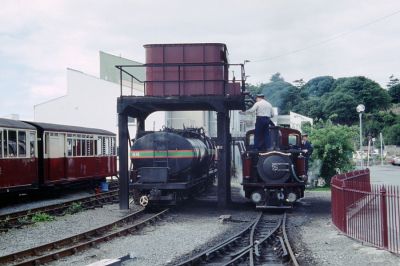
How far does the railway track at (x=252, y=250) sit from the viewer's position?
9.08 metres

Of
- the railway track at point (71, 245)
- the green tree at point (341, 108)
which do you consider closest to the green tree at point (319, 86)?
the green tree at point (341, 108)

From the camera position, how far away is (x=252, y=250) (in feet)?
32.3

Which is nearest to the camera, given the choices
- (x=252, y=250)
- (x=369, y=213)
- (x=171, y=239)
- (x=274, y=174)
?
(x=252, y=250)

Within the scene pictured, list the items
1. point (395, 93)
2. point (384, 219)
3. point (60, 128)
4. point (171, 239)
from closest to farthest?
point (384, 219), point (171, 239), point (60, 128), point (395, 93)

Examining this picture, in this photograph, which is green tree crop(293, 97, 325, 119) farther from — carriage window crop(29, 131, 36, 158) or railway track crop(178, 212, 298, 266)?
railway track crop(178, 212, 298, 266)

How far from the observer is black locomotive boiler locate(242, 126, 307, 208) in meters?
16.0

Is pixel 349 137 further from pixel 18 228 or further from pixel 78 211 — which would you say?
pixel 18 228

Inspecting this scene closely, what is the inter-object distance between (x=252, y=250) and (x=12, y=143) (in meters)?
10.5

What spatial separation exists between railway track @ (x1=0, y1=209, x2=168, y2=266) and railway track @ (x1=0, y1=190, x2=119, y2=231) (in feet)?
8.21

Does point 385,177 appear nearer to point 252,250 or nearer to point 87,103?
point 87,103

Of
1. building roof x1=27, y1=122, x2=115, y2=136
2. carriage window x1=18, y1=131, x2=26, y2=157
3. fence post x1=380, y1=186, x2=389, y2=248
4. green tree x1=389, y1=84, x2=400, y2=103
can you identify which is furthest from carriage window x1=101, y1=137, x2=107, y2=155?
green tree x1=389, y1=84, x2=400, y2=103

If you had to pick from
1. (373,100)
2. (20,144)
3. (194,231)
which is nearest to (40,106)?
(20,144)

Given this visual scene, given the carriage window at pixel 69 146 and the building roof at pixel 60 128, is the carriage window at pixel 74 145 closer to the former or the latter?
the carriage window at pixel 69 146


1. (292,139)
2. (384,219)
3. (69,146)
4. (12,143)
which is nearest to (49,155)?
(69,146)
